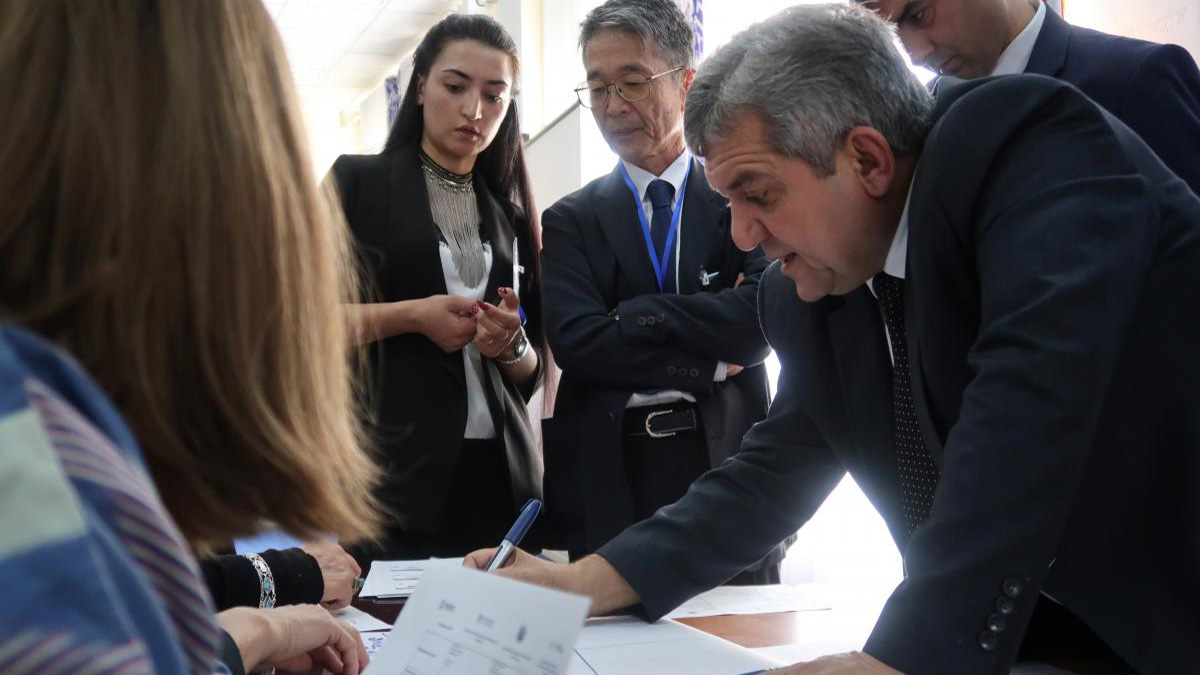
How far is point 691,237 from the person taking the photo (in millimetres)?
2133

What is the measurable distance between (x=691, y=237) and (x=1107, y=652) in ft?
3.88

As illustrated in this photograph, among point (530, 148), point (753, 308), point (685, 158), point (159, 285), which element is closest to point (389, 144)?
point (685, 158)

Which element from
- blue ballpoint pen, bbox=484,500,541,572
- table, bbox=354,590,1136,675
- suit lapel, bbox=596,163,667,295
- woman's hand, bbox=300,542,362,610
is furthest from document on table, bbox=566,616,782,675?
suit lapel, bbox=596,163,667,295

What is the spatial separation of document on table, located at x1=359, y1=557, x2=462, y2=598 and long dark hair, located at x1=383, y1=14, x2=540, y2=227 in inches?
35.4

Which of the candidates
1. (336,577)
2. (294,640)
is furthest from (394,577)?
(294,640)

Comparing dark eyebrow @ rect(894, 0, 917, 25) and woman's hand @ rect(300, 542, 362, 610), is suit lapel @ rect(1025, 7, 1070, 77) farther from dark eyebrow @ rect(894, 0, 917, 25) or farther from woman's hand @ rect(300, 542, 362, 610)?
woman's hand @ rect(300, 542, 362, 610)

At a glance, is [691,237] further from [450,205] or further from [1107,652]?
[1107,652]

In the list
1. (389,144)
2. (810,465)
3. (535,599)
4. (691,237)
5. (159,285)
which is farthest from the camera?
(389,144)

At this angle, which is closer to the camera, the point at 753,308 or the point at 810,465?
the point at 810,465

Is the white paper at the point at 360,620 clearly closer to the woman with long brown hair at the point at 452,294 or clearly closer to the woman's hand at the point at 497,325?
the woman with long brown hair at the point at 452,294

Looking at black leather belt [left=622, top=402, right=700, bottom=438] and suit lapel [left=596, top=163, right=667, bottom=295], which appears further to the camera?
suit lapel [left=596, top=163, right=667, bottom=295]

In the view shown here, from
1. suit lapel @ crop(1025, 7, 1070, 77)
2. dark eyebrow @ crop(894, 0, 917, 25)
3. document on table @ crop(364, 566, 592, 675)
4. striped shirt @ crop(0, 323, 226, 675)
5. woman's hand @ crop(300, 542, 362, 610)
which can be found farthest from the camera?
dark eyebrow @ crop(894, 0, 917, 25)

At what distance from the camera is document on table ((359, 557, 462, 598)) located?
4.99ft

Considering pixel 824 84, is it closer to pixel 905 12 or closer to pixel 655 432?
pixel 905 12
